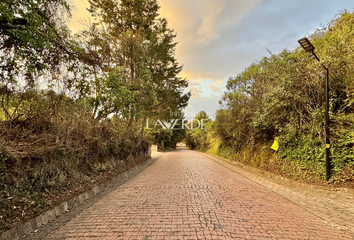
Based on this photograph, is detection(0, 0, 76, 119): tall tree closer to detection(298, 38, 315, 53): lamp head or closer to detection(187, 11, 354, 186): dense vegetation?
detection(298, 38, 315, 53): lamp head

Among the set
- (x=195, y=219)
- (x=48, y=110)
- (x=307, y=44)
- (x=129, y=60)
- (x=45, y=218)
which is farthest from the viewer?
(x=129, y=60)

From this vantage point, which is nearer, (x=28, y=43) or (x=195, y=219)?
(x=195, y=219)

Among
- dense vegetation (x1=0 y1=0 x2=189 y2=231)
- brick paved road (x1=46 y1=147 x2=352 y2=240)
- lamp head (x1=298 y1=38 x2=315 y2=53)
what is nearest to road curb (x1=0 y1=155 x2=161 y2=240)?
dense vegetation (x1=0 y1=0 x2=189 y2=231)

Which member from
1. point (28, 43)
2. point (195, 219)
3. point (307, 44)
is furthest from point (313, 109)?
point (28, 43)

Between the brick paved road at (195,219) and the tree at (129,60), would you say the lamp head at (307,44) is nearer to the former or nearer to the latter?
the brick paved road at (195,219)

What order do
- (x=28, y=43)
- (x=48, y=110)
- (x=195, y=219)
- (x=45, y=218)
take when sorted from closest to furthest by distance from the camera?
(x=195, y=219) → (x=45, y=218) → (x=28, y=43) → (x=48, y=110)

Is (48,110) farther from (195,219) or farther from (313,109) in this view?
(313,109)

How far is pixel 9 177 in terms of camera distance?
3.89 m

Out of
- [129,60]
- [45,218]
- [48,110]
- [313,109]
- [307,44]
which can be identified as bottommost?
[45,218]

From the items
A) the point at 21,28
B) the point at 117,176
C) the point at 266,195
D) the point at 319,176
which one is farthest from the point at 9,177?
the point at 319,176

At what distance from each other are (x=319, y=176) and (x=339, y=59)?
450cm

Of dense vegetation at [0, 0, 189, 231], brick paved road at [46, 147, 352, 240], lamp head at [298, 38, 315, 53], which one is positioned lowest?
brick paved road at [46, 147, 352, 240]

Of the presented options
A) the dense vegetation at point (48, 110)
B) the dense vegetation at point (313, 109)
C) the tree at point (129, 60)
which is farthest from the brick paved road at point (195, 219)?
the tree at point (129, 60)

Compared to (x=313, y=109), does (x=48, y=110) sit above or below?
below
